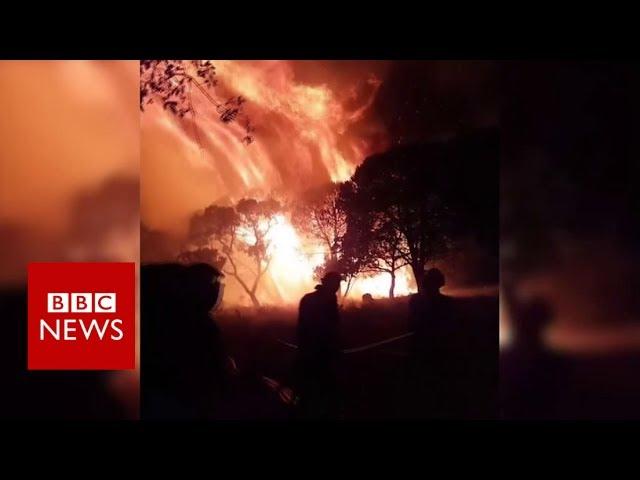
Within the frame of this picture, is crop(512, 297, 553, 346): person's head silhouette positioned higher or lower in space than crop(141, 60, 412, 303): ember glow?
lower

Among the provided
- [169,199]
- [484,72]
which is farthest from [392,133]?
[169,199]

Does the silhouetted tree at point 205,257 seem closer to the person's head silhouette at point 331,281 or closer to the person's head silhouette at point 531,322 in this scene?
the person's head silhouette at point 331,281

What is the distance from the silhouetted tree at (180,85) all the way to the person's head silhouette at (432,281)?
1585 mm

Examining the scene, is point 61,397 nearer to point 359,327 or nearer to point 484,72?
point 359,327

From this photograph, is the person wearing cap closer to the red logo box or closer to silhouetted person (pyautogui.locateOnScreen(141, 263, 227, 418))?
silhouetted person (pyautogui.locateOnScreen(141, 263, 227, 418))

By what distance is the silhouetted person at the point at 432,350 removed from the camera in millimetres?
3828

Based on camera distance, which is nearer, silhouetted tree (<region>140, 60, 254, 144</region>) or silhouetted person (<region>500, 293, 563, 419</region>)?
silhouetted tree (<region>140, 60, 254, 144</region>)

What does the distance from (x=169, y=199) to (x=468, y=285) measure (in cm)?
199

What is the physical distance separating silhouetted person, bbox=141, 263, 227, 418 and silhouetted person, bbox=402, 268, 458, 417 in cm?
125

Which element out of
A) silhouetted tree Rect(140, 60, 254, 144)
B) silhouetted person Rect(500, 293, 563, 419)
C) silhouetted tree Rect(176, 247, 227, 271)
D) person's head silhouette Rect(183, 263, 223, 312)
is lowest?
silhouetted person Rect(500, 293, 563, 419)

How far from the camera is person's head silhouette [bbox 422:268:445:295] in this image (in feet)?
12.6

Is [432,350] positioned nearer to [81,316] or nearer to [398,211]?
[398,211]

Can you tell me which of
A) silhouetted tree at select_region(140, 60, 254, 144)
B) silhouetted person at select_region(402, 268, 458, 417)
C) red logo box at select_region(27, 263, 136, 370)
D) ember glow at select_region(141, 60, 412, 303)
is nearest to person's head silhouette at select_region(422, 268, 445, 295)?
silhouetted person at select_region(402, 268, 458, 417)

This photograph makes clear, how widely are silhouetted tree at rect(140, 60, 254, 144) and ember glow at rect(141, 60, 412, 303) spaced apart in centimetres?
4
